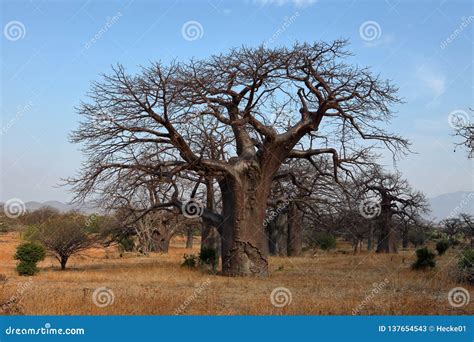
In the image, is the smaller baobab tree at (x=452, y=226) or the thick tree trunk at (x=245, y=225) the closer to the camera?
the thick tree trunk at (x=245, y=225)

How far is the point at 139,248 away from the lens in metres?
33.8

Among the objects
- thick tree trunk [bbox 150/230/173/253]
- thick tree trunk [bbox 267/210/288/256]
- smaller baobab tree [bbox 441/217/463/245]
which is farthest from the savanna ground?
smaller baobab tree [bbox 441/217/463/245]

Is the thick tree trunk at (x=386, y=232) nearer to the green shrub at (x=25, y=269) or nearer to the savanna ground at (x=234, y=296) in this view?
the savanna ground at (x=234, y=296)

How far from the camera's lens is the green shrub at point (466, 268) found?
12526 mm

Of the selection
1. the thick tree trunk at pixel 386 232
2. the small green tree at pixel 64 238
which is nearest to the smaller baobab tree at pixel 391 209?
the thick tree trunk at pixel 386 232

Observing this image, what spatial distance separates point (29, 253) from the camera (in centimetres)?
1612

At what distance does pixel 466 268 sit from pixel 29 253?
43.2ft

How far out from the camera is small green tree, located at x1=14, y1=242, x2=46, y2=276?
1531 centimetres

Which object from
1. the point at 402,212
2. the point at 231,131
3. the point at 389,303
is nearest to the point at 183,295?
the point at 389,303

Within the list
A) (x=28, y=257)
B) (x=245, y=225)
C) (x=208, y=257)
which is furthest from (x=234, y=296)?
(x=28, y=257)

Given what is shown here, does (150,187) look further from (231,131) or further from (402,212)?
(402,212)

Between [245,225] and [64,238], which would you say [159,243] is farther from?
[245,225]

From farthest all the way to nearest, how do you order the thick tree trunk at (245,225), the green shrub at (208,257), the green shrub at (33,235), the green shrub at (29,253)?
the green shrub at (33,235) < the green shrub at (208,257) < the green shrub at (29,253) < the thick tree trunk at (245,225)

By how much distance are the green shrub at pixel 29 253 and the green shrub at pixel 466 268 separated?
12757mm
